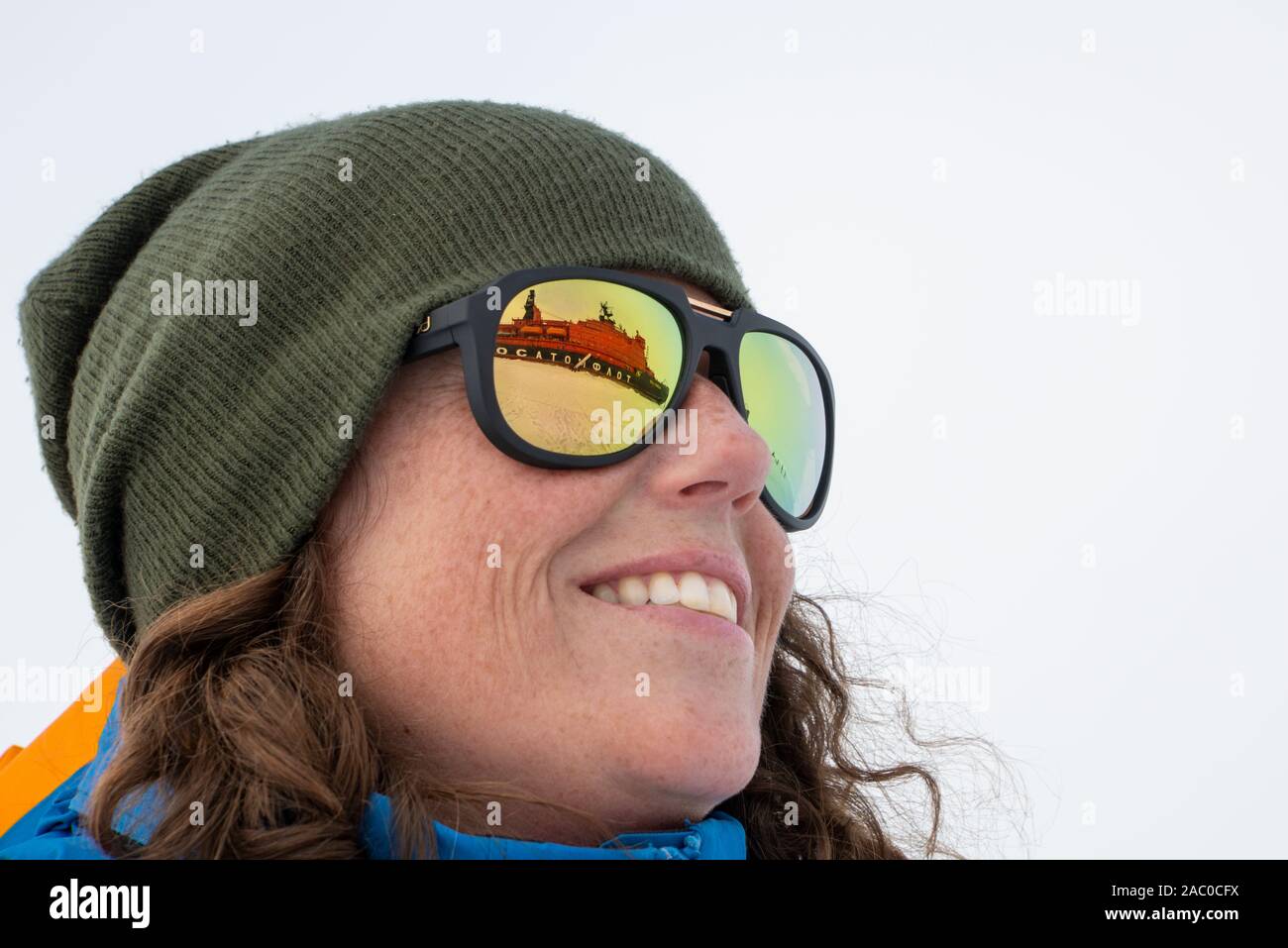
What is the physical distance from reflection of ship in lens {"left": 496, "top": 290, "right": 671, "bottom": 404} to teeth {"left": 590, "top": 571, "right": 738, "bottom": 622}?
1.05 feet

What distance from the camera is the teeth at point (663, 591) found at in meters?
2.00

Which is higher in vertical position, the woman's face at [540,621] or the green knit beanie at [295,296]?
the green knit beanie at [295,296]

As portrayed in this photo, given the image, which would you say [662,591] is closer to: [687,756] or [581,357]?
[687,756]

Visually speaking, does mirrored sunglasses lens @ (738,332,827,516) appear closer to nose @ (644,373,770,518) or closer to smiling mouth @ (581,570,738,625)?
nose @ (644,373,770,518)

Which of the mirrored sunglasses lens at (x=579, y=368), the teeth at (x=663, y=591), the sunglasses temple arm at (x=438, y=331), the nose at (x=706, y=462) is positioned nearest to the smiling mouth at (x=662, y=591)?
the teeth at (x=663, y=591)

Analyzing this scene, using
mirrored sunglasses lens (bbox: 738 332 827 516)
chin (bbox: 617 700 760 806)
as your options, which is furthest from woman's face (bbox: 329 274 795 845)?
mirrored sunglasses lens (bbox: 738 332 827 516)

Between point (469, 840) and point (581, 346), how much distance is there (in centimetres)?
83

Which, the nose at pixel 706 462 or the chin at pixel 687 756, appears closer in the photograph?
the chin at pixel 687 756

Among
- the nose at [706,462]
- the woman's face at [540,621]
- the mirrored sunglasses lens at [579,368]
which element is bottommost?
the woman's face at [540,621]

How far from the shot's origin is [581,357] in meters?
2.04

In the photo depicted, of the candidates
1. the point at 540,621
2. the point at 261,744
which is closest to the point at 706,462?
the point at 540,621

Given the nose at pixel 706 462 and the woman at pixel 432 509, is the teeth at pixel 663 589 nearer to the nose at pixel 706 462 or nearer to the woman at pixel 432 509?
the woman at pixel 432 509

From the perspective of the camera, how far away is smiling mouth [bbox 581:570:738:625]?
2.00m
